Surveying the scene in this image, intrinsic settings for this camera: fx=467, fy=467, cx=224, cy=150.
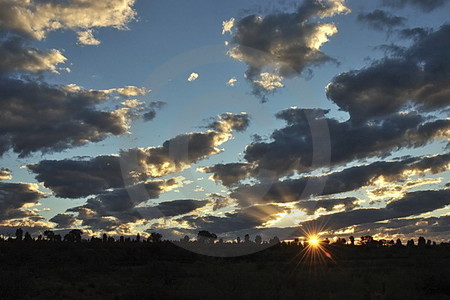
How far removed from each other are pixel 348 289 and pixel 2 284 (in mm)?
30335

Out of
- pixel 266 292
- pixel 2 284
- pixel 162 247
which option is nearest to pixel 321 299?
pixel 266 292

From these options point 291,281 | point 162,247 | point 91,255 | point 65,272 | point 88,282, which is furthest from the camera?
point 162,247

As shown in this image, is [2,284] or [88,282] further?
[88,282]

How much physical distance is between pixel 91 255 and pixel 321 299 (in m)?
94.1

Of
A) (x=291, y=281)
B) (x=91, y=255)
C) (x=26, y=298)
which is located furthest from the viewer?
(x=91, y=255)

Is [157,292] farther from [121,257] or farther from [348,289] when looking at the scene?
[121,257]

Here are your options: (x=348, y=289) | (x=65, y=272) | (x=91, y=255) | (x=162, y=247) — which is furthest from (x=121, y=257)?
(x=348, y=289)

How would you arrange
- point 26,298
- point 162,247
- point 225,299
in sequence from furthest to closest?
point 162,247
point 26,298
point 225,299

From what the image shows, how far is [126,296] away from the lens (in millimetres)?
39125

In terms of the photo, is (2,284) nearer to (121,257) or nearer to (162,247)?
(121,257)

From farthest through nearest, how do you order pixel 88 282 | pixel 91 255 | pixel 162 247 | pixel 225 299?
pixel 162 247
pixel 91 255
pixel 88 282
pixel 225 299

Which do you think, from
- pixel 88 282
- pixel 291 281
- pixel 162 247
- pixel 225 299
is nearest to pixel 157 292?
pixel 225 299

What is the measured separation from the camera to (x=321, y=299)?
33.9 m

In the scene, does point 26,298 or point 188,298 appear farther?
point 26,298
